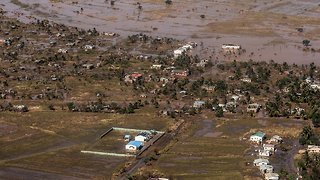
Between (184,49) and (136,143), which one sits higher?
(184,49)

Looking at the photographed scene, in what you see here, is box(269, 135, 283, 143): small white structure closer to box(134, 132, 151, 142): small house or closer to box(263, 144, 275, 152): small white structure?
box(263, 144, 275, 152): small white structure

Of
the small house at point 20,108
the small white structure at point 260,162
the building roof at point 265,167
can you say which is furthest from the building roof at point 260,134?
A: the small house at point 20,108

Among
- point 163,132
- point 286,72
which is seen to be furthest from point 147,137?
point 286,72

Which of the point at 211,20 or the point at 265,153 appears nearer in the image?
the point at 265,153

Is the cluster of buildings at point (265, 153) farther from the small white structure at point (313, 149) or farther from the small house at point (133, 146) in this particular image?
the small house at point (133, 146)

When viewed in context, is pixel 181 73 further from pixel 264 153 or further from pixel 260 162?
pixel 260 162

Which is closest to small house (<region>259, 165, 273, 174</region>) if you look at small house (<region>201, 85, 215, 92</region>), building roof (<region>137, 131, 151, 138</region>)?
building roof (<region>137, 131, 151, 138</region>)

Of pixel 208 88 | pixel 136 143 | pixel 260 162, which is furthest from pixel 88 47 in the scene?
pixel 260 162

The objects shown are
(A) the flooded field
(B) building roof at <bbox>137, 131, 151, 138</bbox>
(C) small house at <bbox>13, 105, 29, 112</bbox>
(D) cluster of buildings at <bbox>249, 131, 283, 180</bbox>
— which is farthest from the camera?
(A) the flooded field
